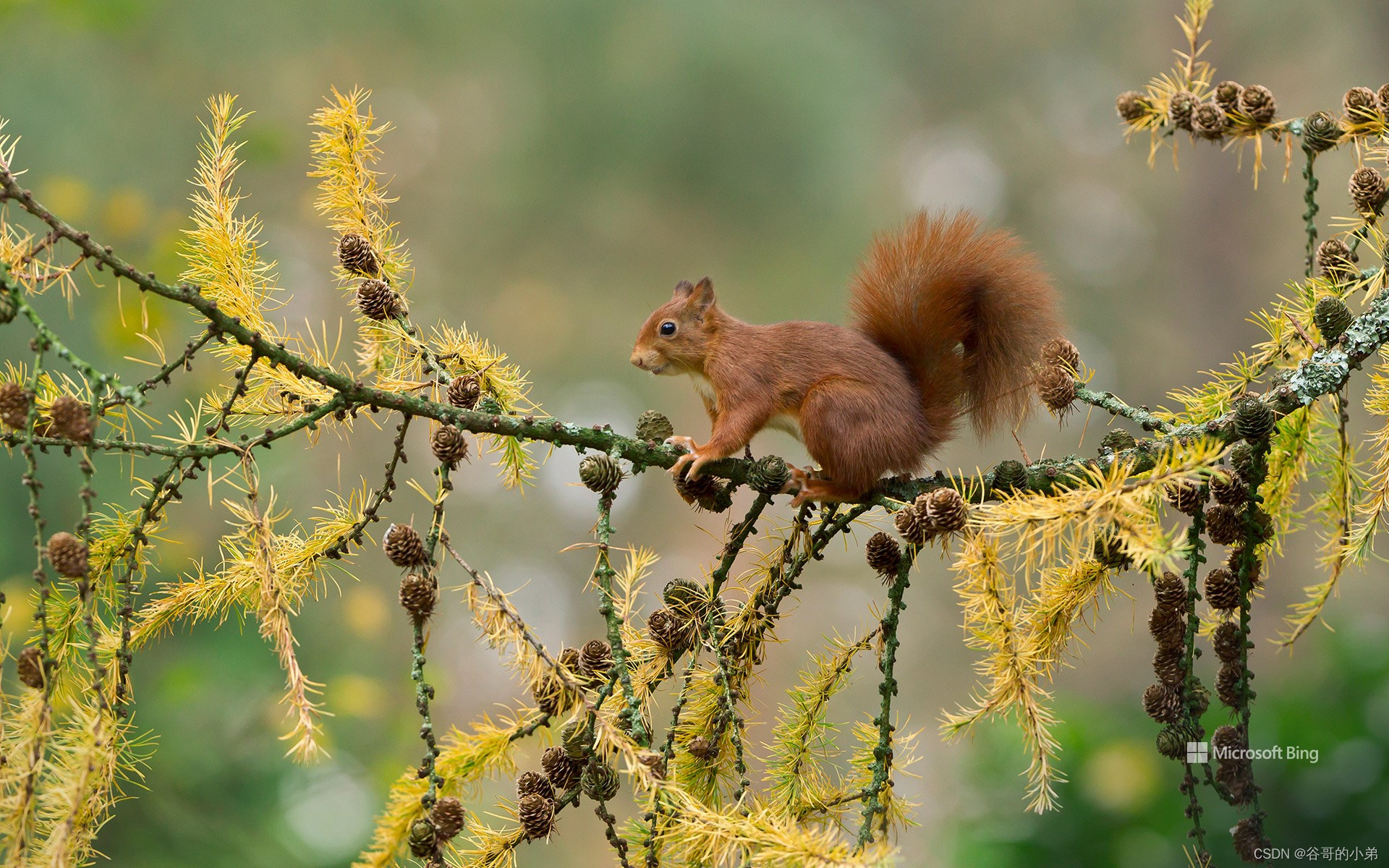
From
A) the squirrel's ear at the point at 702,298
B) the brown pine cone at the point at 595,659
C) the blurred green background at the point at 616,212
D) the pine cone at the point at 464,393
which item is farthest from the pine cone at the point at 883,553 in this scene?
the blurred green background at the point at 616,212

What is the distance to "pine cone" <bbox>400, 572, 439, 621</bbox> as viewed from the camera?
0.52 meters

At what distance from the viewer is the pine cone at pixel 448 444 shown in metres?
0.59

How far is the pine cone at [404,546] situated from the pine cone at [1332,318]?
1.94ft

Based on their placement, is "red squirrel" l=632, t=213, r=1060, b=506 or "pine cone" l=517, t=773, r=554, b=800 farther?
"red squirrel" l=632, t=213, r=1060, b=506

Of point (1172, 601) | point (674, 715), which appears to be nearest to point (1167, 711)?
point (1172, 601)

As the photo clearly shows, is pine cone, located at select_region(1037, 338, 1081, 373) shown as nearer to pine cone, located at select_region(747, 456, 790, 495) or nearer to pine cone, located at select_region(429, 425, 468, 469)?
pine cone, located at select_region(747, 456, 790, 495)

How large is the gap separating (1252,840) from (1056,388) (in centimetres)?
30

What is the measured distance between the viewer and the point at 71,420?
44 cm

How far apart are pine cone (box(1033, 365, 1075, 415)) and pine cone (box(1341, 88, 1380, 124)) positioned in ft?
0.94

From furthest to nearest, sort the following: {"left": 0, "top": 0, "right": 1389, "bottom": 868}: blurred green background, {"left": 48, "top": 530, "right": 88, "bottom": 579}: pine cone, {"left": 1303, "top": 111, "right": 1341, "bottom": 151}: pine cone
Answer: {"left": 0, "top": 0, "right": 1389, "bottom": 868}: blurred green background < {"left": 1303, "top": 111, "right": 1341, "bottom": 151}: pine cone < {"left": 48, "top": 530, "right": 88, "bottom": 579}: pine cone

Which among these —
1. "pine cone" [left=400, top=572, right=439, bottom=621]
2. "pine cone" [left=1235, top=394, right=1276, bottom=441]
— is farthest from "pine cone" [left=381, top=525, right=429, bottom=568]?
"pine cone" [left=1235, top=394, right=1276, bottom=441]

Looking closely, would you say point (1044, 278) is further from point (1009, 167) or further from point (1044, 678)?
point (1009, 167)

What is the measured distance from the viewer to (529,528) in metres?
3.34

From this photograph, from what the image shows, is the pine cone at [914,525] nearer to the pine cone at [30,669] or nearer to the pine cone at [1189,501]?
the pine cone at [1189,501]
